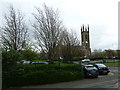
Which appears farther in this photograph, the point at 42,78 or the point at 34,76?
the point at 42,78

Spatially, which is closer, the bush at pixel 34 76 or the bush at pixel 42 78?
the bush at pixel 34 76

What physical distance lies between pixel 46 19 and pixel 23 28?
4646 mm

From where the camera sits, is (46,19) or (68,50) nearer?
(46,19)

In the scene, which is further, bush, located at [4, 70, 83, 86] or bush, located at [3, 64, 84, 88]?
bush, located at [4, 70, 83, 86]

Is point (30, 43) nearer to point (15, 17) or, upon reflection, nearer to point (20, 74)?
point (15, 17)

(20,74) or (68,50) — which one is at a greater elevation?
(68,50)

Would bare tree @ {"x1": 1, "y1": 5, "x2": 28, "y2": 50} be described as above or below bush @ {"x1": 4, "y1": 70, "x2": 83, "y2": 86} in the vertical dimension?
above

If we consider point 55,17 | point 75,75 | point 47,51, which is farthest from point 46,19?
point 75,75

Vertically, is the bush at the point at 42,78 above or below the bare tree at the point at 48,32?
below

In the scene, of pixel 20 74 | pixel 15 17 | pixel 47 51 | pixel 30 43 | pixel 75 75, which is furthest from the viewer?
pixel 30 43

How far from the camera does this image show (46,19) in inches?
642

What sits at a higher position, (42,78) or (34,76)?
(34,76)

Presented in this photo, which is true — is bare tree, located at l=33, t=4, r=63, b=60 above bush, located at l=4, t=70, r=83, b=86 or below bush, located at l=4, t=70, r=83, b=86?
above

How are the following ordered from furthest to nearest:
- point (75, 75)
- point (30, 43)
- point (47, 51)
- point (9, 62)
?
point (30, 43)
point (47, 51)
point (75, 75)
point (9, 62)
